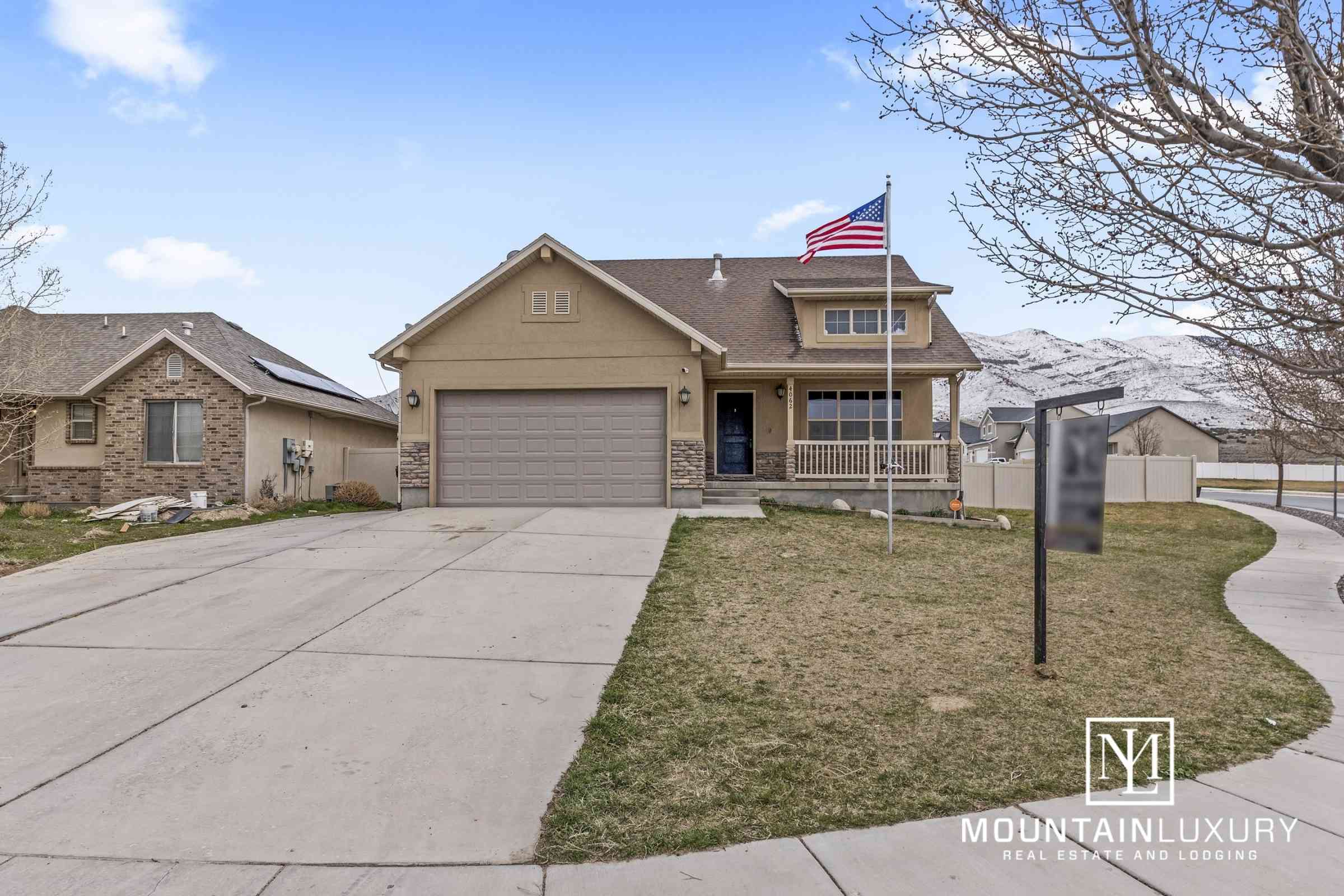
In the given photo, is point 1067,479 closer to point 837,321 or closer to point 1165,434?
point 837,321

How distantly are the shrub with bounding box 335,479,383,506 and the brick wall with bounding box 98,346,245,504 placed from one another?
2402 mm

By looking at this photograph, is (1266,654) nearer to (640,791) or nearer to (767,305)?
(640,791)

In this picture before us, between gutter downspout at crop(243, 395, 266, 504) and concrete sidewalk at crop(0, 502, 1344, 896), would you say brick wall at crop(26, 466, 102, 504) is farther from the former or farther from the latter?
concrete sidewalk at crop(0, 502, 1344, 896)

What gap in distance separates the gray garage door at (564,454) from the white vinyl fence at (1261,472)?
45.7 meters

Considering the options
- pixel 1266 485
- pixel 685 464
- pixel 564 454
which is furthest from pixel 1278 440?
pixel 564 454

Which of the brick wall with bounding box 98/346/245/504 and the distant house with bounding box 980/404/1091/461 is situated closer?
the brick wall with bounding box 98/346/245/504

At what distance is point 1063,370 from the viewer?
12325 centimetres

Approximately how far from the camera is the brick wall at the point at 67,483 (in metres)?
16.4

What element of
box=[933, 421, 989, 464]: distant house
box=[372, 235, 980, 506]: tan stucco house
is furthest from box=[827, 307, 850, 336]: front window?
box=[933, 421, 989, 464]: distant house

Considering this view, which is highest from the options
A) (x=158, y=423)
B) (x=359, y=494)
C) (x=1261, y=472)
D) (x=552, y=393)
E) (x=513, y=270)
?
(x=513, y=270)

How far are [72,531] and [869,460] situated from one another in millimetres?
16005

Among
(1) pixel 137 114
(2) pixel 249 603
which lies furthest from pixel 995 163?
(1) pixel 137 114

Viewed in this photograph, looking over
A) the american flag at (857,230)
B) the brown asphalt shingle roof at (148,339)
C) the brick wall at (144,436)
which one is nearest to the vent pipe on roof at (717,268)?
the american flag at (857,230)

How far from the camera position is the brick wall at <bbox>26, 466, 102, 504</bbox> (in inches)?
647
